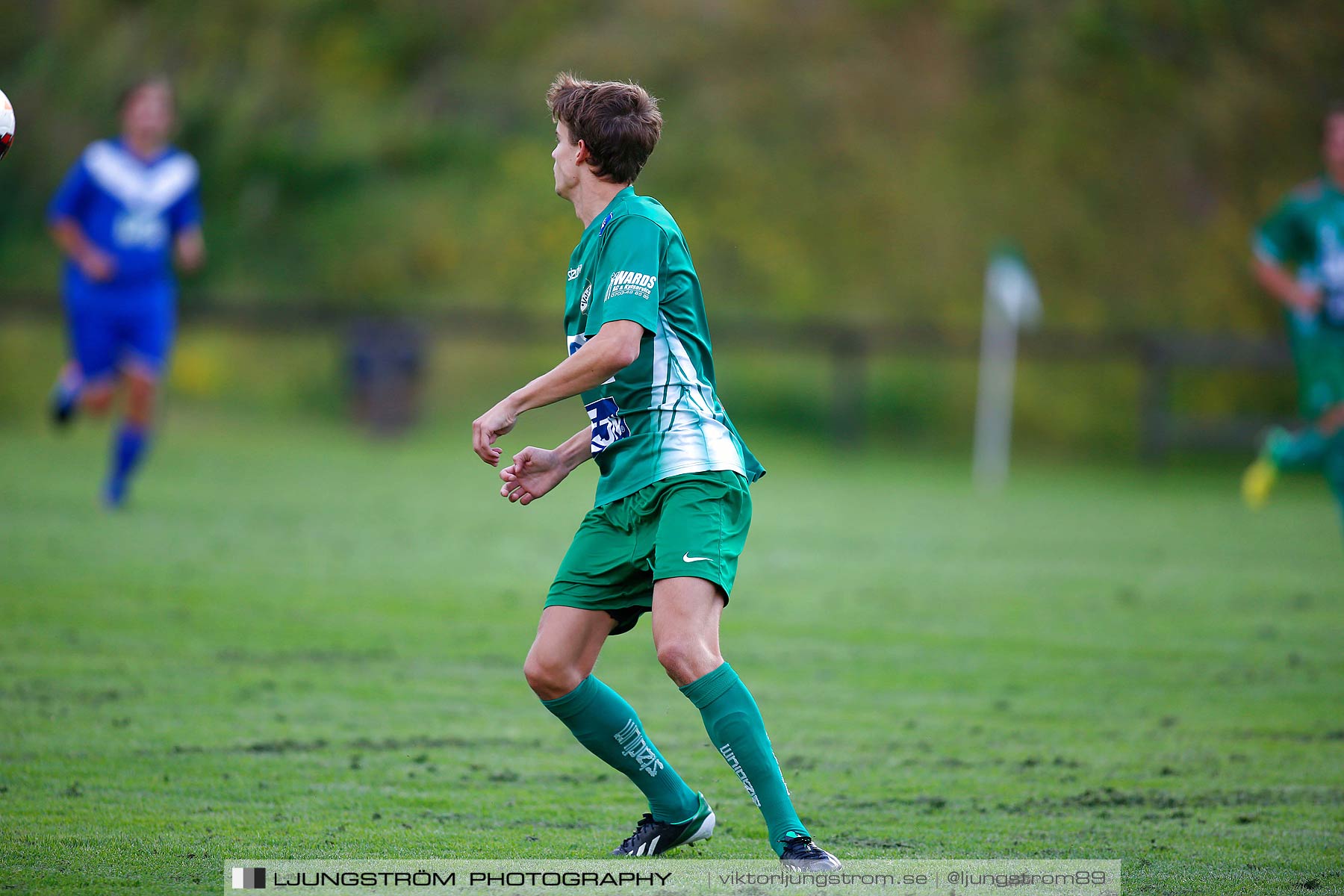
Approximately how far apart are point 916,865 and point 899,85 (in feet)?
67.4

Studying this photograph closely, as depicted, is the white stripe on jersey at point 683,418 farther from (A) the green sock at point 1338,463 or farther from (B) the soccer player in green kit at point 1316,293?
(A) the green sock at point 1338,463

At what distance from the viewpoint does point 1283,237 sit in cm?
1006

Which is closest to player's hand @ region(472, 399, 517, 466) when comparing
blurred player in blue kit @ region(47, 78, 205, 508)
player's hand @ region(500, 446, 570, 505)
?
player's hand @ region(500, 446, 570, 505)

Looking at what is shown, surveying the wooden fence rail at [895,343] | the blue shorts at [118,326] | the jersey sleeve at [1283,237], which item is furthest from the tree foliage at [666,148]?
the jersey sleeve at [1283,237]

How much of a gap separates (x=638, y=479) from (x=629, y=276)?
51 cm

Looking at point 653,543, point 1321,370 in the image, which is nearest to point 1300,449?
point 1321,370

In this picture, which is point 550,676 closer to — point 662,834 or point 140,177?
point 662,834

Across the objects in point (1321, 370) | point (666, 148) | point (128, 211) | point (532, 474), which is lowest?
point (532, 474)

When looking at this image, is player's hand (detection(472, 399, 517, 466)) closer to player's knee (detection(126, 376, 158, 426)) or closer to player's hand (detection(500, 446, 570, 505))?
player's hand (detection(500, 446, 570, 505))

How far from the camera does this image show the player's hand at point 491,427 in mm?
3531

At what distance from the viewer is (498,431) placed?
3578 millimetres

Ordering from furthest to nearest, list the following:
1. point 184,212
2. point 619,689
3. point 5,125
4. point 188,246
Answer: point 184,212, point 188,246, point 619,689, point 5,125

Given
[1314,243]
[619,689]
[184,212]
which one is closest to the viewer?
[619,689]

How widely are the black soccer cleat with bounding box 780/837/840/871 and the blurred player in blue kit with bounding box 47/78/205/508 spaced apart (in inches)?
328
